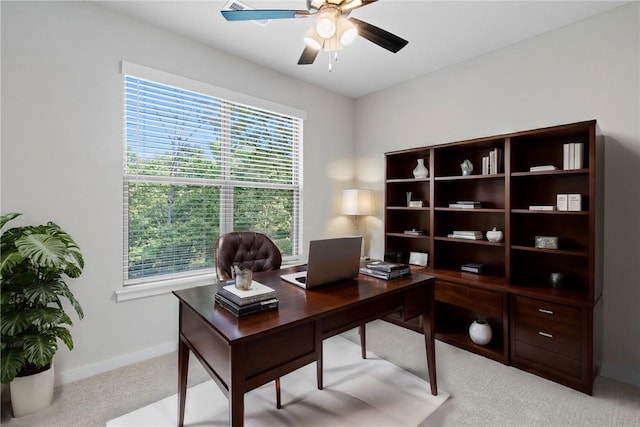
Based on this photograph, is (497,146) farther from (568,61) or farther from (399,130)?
(399,130)

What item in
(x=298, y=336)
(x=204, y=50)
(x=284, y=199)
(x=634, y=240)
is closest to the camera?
(x=298, y=336)

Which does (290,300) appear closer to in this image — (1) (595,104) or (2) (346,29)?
(2) (346,29)

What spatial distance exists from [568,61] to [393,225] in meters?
2.13

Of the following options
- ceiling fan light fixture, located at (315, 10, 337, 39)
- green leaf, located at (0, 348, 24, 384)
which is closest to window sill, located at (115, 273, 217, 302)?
green leaf, located at (0, 348, 24, 384)

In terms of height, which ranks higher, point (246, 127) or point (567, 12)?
point (567, 12)

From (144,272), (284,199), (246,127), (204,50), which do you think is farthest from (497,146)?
(144,272)

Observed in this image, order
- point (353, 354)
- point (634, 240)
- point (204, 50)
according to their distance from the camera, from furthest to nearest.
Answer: point (204, 50) < point (353, 354) < point (634, 240)

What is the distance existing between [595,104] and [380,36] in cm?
192

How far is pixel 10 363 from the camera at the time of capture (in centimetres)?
165

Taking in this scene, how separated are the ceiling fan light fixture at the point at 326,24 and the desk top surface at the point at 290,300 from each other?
1.37 metres

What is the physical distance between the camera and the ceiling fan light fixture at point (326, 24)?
1562mm

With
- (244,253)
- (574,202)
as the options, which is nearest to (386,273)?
(244,253)

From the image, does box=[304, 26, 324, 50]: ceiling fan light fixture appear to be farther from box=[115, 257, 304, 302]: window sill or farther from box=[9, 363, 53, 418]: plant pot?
box=[9, 363, 53, 418]: plant pot

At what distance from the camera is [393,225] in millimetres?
3602
